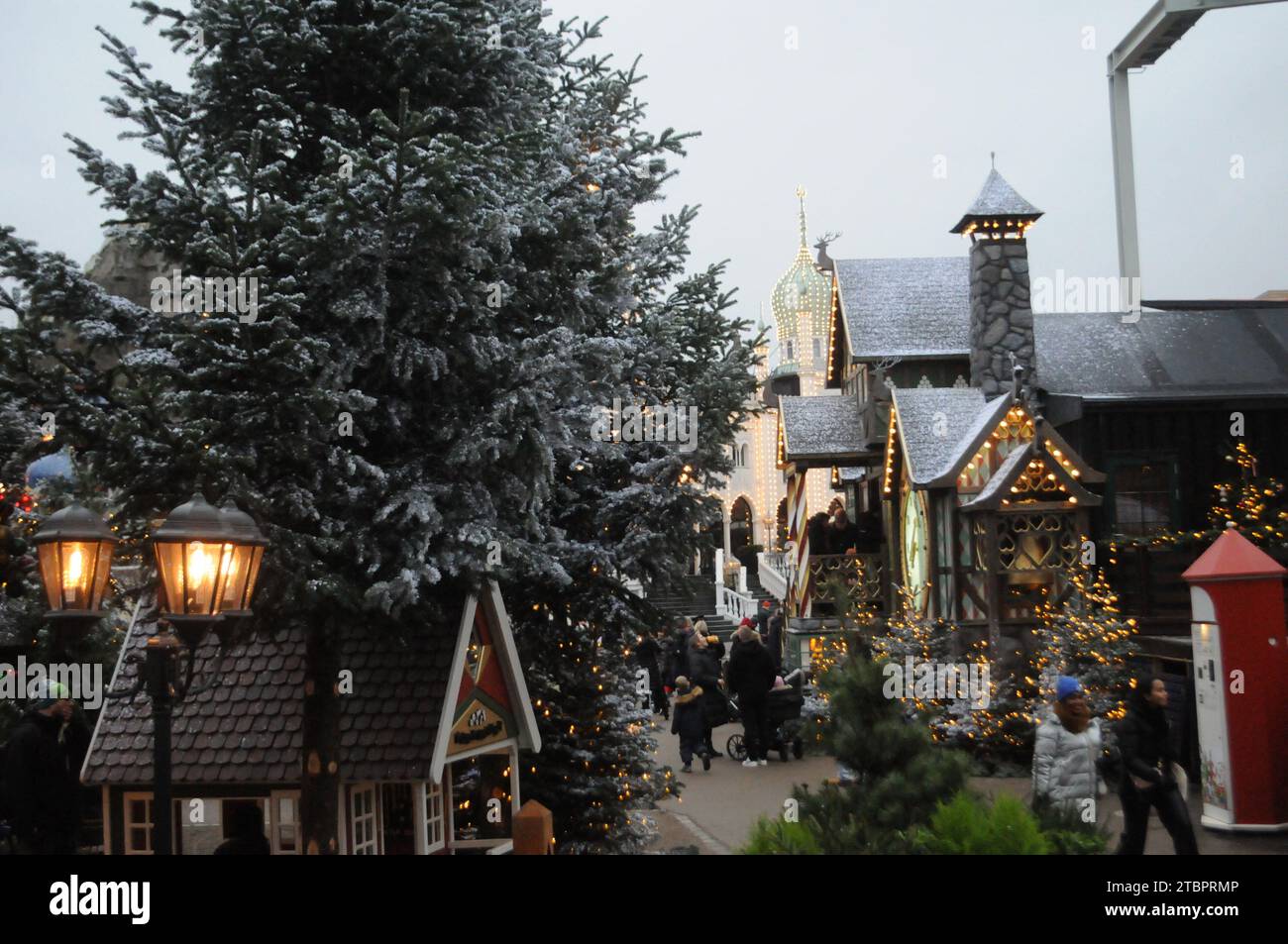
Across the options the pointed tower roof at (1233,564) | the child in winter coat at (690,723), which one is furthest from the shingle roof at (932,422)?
the pointed tower roof at (1233,564)

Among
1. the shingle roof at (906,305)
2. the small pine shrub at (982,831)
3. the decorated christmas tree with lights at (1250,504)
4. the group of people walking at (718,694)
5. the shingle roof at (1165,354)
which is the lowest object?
the group of people walking at (718,694)

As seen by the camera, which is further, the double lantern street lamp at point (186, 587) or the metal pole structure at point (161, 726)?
the double lantern street lamp at point (186, 587)

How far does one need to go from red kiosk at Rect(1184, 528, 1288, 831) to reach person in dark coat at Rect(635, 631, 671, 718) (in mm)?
9439

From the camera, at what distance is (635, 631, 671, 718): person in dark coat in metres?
18.8

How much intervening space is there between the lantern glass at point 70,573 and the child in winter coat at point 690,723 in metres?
9.75

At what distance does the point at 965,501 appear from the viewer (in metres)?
15.9

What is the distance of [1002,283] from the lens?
17469 millimetres

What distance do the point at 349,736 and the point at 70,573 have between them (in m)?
2.81

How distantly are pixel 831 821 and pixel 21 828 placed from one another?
20.8 feet

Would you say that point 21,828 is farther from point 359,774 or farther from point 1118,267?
point 1118,267

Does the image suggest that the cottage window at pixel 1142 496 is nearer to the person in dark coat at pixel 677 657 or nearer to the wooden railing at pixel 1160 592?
the wooden railing at pixel 1160 592

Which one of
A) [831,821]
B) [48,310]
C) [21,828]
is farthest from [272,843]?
[831,821]

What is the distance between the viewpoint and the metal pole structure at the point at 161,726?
16.7ft

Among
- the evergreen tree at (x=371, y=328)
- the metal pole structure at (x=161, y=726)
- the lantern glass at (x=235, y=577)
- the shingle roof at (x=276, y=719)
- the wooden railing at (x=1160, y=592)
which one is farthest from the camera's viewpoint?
the wooden railing at (x=1160, y=592)
